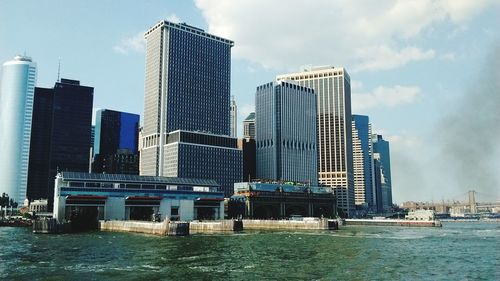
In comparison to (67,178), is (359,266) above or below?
below

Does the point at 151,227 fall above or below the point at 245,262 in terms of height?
above

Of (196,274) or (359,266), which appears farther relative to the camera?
(359,266)

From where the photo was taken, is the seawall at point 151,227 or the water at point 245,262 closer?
the water at point 245,262

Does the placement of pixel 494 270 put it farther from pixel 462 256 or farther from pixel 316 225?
pixel 316 225

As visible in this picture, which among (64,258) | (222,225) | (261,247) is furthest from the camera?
(222,225)

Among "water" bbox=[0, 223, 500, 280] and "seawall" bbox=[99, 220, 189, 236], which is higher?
"seawall" bbox=[99, 220, 189, 236]

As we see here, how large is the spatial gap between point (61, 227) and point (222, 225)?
55.9m

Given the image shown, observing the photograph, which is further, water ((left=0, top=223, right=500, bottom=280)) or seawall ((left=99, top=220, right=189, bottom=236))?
seawall ((left=99, top=220, right=189, bottom=236))

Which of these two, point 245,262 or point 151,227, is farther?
point 151,227

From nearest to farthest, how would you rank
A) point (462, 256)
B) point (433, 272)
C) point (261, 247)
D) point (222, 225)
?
point (433, 272) → point (462, 256) → point (261, 247) → point (222, 225)

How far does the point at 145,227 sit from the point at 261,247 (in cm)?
6586

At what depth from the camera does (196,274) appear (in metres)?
Answer: 64.8

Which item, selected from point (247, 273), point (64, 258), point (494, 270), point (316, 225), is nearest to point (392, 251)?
point (494, 270)

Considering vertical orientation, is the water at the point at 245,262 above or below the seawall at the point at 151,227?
below
